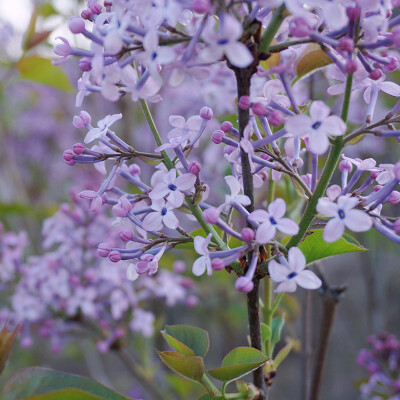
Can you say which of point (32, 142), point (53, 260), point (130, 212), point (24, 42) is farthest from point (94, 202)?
point (32, 142)

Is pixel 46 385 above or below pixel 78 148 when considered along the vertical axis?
below

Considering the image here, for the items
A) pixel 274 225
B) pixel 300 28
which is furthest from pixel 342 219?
pixel 300 28

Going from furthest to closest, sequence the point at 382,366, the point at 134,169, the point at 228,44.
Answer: the point at 382,366 < the point at 134,169 < the point at 228,44

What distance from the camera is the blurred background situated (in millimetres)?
1315

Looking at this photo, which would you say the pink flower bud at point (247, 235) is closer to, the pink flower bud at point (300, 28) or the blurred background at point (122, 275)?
the pink flower bud at point (300, 28)

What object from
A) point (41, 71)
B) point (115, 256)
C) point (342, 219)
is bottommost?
point (41, 71)

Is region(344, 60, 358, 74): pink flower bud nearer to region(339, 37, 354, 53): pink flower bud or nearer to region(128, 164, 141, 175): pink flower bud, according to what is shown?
region(339, 37, 354, 53): pink flower bud

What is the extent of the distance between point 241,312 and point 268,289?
4.80 ft

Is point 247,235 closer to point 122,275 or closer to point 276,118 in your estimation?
point 276,118

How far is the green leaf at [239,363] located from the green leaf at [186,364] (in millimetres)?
18

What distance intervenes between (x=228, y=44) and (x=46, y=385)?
1.30ft

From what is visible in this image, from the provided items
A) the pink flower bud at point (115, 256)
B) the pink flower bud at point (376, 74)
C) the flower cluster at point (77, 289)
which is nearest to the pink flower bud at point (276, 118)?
A: the pink flower bud at point (376, 74)

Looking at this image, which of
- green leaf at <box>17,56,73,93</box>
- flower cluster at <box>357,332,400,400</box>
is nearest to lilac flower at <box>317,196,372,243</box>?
flower cluster at <box>357,332,400,400</box>

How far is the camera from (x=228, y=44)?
37 cm
